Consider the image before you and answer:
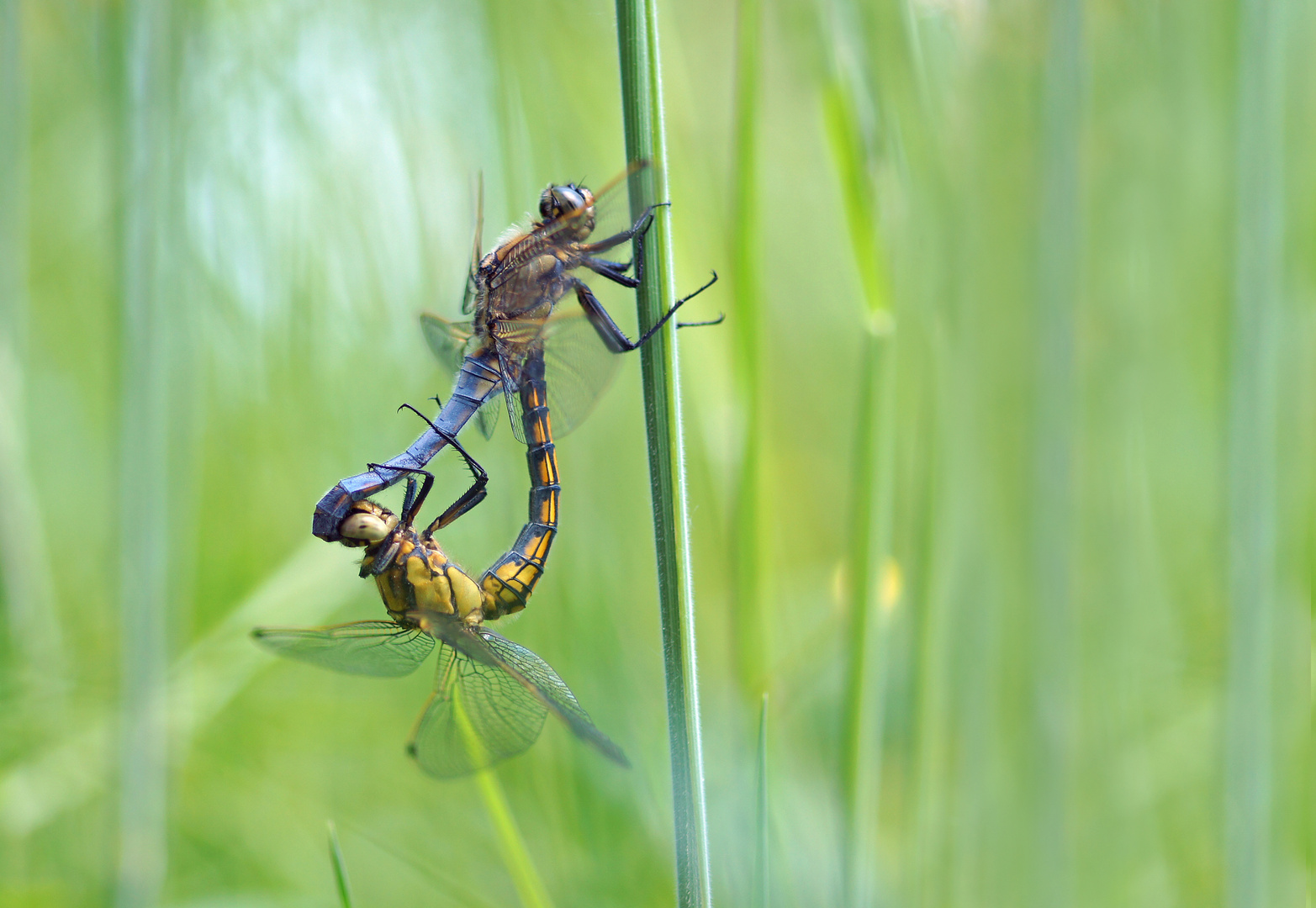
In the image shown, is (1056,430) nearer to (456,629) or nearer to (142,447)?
(456,629)

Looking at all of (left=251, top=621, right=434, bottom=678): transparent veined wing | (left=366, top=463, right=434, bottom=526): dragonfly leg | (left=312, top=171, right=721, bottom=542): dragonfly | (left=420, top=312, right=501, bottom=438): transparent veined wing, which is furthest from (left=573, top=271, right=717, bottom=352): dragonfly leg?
(left=251, top=621, right=434, bottom=678): transparent veined wing

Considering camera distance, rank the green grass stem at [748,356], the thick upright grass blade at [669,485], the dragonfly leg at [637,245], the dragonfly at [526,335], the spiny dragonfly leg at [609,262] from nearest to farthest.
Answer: the thick upright grass blade at [669,485], the dragonfly leg at [637,245], the green grass stem at [748,356], the spiny dragonfly leg at [609,262], the dragonfly at [526,335]

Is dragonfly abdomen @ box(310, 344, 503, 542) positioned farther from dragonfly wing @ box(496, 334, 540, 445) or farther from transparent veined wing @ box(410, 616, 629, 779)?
transparent veined wing @ box(410, 616, 629, 779)

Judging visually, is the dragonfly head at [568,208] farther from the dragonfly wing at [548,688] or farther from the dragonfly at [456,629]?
the dragonfly wing at [548,688]

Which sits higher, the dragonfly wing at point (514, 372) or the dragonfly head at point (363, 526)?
the dragonfly wing at point (514, 372)

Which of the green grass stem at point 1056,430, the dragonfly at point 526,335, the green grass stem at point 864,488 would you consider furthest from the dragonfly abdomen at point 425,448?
the green grass stem at point 1056,430

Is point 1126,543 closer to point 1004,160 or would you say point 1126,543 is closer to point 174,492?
point 1004,160

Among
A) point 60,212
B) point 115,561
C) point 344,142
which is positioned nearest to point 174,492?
point 115,561
